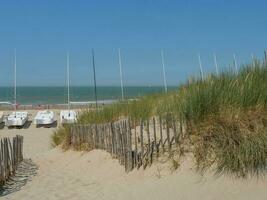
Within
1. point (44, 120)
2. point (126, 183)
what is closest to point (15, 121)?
point (44, 120)

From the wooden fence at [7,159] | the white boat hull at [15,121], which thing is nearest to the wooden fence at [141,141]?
the wooden fence at [7,159]

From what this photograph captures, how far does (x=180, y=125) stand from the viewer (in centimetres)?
845

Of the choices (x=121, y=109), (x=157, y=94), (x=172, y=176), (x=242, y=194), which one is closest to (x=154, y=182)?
(x=172, y=176)

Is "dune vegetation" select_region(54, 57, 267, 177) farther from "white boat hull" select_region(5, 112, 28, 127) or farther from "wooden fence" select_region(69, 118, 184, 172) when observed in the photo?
"white boat hull" select_region(5, 112, 28, 127)

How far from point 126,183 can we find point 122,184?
0.28 feet

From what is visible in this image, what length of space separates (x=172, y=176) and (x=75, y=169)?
3.38 m

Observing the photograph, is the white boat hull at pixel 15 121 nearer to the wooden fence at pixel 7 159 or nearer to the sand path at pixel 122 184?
the wooden fence at pixel 7 159

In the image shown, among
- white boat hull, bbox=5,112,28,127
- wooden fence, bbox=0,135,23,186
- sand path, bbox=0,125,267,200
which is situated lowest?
sand path, bbox=0,125,267,200

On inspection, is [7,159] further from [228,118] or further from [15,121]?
[15,121]

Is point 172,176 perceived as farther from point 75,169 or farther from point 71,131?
point 71,131

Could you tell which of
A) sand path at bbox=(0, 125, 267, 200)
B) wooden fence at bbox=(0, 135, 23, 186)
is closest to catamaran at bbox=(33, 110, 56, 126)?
wooden fence at bbox=(0, 135, 23, 186)

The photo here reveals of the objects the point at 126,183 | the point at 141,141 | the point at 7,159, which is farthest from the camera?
the point at 7,159

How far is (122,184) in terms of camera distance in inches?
336

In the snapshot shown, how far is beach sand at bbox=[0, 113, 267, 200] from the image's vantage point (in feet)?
24.2
